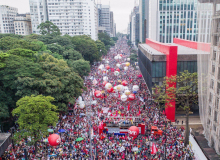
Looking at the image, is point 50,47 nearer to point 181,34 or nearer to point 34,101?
point 34,101

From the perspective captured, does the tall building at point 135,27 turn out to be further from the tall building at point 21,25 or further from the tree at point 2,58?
the tree at point 2,58

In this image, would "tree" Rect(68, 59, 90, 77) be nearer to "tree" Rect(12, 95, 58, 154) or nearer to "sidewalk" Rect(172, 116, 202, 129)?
"sidewalk" Rect(172, 116, 202, 129)

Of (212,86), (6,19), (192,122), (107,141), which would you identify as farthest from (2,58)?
(6,19)

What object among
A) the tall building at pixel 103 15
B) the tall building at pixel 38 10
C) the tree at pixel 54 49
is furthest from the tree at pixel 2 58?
the tall building at pixel 103 15

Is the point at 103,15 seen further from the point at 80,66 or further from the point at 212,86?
the point at 212,86

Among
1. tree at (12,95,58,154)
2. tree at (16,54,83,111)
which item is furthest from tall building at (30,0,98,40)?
tree at (12,95,58,154)

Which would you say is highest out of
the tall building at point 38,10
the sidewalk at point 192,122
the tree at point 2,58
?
the tall building at point 38,10
